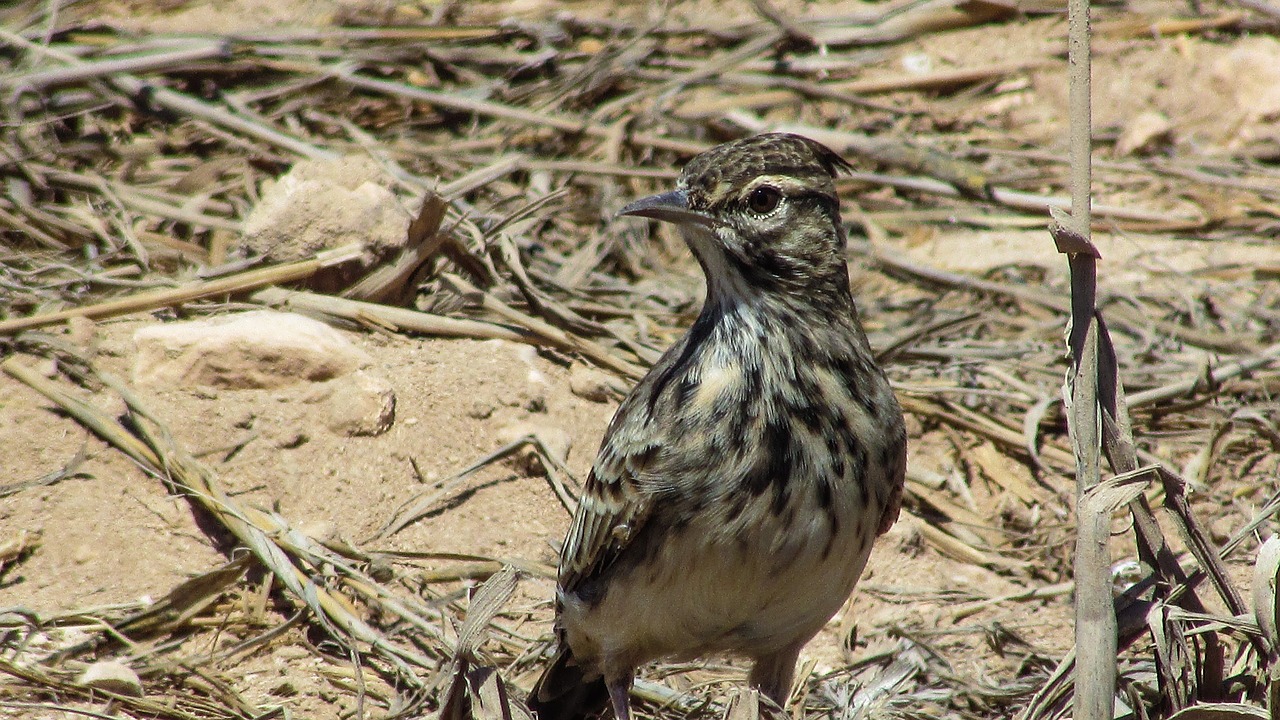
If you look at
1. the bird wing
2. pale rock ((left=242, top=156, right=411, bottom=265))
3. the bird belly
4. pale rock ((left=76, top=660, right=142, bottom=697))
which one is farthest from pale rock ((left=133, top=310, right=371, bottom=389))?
the bird belly

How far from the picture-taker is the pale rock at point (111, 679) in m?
4.09

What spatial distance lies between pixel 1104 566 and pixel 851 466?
83 cm

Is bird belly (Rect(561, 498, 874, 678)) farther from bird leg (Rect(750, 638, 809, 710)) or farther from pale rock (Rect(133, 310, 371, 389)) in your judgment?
pale rock (Rect(133, 310, 371, 389))

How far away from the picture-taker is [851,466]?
372 centimetres

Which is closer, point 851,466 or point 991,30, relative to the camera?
point 851,466

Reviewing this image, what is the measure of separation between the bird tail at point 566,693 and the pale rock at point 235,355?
1677 mm

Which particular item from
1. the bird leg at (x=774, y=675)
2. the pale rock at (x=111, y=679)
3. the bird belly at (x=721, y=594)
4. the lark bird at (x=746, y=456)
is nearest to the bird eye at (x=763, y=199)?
the lark bird at (x=746, y=456)

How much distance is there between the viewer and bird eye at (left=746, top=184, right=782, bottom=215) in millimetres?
3889

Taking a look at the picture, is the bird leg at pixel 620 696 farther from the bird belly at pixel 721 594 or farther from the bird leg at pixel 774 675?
the bird leg at pixel 774 675

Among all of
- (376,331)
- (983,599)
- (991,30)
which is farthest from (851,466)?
(991,30)

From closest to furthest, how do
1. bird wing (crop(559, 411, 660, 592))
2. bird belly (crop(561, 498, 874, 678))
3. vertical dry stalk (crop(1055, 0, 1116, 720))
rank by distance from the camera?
vertical dry stalk (crop(1055, 0, 1116, 720))
bird belly (crop(561, 498, 874, 678))
bird wing (crop(559, 411, 660, 592))

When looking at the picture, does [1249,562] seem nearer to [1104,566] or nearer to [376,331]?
[1104,566]

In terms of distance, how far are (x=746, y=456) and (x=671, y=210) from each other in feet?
2.43

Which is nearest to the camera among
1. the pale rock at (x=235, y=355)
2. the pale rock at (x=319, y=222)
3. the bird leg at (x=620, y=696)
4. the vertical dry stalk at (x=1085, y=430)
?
the vertical dry stalk at (x=1085, y=430)
